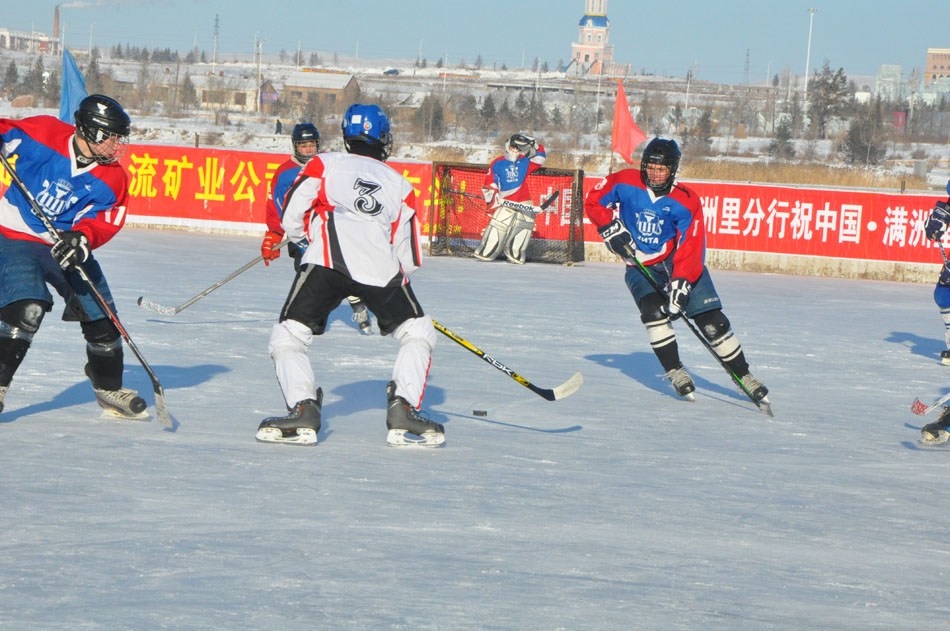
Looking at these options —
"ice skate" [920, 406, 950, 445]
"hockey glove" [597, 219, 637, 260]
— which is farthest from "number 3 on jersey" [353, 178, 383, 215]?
"ice skate" [920, 406, 950, 445]

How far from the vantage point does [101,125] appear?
4.95 meters

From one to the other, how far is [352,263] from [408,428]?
27.0 inches

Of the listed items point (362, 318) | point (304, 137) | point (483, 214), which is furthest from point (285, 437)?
point (483, 214)

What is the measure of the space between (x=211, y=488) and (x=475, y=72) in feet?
424

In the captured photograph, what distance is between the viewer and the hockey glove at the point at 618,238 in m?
6.50

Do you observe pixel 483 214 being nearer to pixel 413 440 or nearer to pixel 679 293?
pixel 679 293

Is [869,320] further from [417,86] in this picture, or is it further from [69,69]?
[417,86]

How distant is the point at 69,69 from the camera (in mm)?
12523

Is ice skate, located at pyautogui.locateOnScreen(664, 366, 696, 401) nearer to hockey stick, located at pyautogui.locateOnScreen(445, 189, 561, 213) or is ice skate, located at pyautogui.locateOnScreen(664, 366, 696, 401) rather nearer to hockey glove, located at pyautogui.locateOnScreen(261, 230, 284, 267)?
hockey glove, located at pyautogui.locateOnScreen(261, 230, 284, 267)

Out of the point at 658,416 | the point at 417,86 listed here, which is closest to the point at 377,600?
the point at 658,416

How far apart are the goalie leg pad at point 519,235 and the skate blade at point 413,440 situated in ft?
31.2

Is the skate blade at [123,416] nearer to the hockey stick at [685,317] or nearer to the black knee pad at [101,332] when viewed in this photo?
the black knee pad at [101,332]

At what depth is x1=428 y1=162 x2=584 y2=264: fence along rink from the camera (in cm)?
1500

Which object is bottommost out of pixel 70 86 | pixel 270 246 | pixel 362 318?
pixel 362 318
